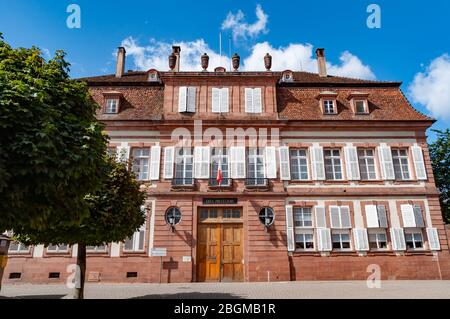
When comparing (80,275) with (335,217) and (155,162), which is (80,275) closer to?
(155,162)

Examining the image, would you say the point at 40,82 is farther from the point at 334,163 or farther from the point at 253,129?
the point at 334,163

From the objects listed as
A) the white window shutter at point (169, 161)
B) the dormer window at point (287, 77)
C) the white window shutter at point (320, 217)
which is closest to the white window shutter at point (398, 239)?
the white window shutter at point (320, 217)

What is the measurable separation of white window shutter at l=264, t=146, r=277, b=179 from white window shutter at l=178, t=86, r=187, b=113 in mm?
4961

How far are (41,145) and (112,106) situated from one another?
13882 mm

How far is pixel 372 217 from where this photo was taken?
54.5 feet

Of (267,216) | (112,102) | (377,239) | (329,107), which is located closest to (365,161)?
(329,107)

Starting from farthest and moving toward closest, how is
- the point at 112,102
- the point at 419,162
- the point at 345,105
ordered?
the point at 345,105 → the point at 112,102 → the point at 419,162

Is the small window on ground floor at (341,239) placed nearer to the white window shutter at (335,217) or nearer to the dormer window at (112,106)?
the white window shutter at (335,217)

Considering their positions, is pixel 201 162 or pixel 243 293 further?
pixel 201 162

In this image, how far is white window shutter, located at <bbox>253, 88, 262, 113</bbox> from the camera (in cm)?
1852

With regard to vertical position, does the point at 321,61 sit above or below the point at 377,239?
above

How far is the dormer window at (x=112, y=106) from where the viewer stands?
60.8 feet

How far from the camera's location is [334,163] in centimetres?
1792

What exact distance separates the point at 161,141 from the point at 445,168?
20884 mm
